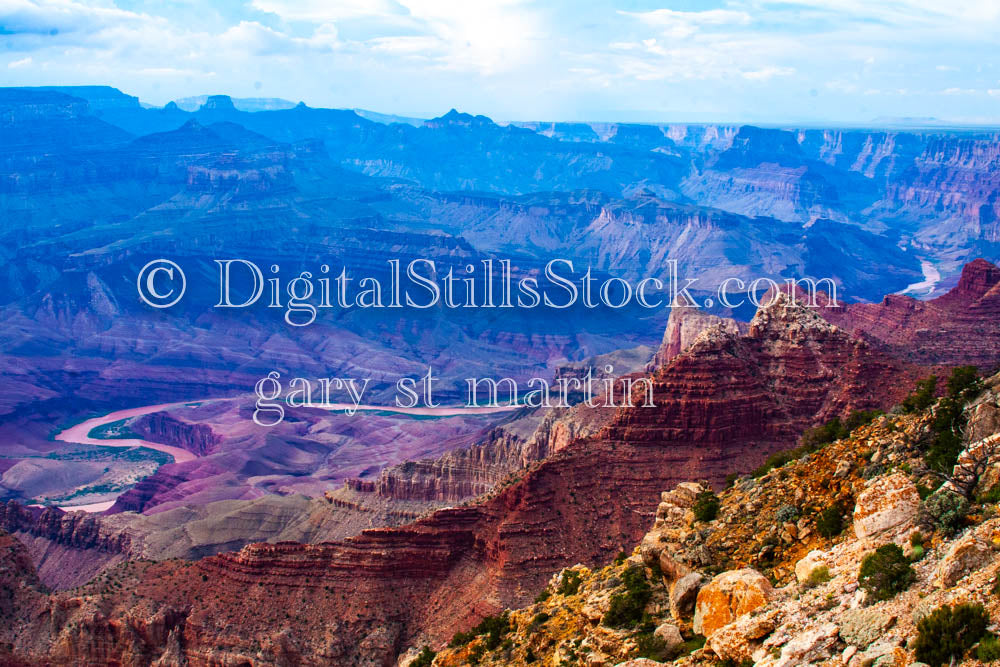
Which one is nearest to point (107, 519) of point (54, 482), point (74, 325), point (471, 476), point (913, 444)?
point (471, 476)

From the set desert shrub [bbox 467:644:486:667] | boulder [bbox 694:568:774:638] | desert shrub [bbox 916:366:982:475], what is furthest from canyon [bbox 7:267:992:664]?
desert shrub [bbox 916:366:982:475]

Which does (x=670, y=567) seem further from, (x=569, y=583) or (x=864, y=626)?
(x=864, y=626)

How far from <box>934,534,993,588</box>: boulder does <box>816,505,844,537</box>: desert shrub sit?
667cm

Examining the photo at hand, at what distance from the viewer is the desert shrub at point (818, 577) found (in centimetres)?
1977

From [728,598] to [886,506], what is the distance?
383 centimetres

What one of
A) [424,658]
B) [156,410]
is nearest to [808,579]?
[424,658]

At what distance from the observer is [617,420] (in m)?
55.1

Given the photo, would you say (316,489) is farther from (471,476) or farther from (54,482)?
(471,476)

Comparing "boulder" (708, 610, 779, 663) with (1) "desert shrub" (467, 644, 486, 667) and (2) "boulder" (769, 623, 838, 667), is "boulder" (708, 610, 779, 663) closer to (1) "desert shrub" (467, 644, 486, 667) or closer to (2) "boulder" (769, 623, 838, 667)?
(2) "boulder" (769, 623, 838, 667)

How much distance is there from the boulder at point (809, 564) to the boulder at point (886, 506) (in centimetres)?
88

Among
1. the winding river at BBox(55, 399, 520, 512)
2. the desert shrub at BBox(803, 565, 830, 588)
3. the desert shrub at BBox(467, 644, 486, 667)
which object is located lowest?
the winding river at BBox(55, 399, 520, 512)

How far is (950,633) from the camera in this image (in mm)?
14383

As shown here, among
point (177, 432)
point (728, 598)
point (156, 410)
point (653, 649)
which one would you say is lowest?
point (156, 410)

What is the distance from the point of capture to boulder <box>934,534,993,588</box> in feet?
53.1
